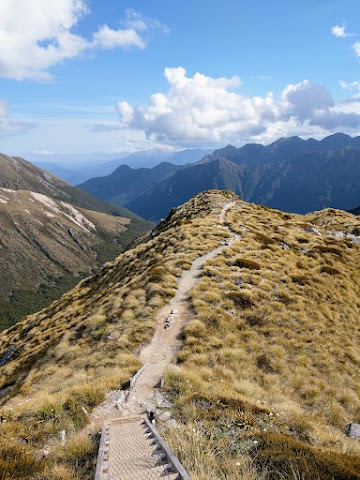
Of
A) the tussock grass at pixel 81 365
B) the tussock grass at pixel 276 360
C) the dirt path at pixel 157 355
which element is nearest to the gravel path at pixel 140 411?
the dirt path at pixel 157 355

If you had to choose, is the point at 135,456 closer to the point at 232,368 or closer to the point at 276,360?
the point at 232,368

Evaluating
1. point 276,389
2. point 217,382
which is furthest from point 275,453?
point 276,389

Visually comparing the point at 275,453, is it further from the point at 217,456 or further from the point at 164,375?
the point at 164,375

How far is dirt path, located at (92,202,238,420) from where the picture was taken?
13555 millimetres

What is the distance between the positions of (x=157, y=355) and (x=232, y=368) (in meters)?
4.60

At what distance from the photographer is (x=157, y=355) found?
19.8 meters

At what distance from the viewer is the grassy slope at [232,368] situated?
9727 millimetres

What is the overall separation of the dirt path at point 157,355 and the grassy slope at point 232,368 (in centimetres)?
70

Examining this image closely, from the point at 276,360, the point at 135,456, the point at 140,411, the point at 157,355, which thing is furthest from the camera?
the point at 276,360

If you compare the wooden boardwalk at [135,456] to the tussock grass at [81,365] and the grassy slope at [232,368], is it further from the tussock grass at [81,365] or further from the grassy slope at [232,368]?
the tussock grass at [81,365]

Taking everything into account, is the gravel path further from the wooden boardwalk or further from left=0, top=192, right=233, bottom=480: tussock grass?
left=0, top=192, right=233, bottom=480: tussock grass

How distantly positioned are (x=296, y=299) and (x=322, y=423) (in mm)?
13371

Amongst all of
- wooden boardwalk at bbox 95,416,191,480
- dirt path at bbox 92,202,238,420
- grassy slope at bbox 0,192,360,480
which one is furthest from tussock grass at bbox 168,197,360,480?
dirt path at bbox 92,202,238,420

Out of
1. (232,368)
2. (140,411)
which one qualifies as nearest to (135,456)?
(140,411)
